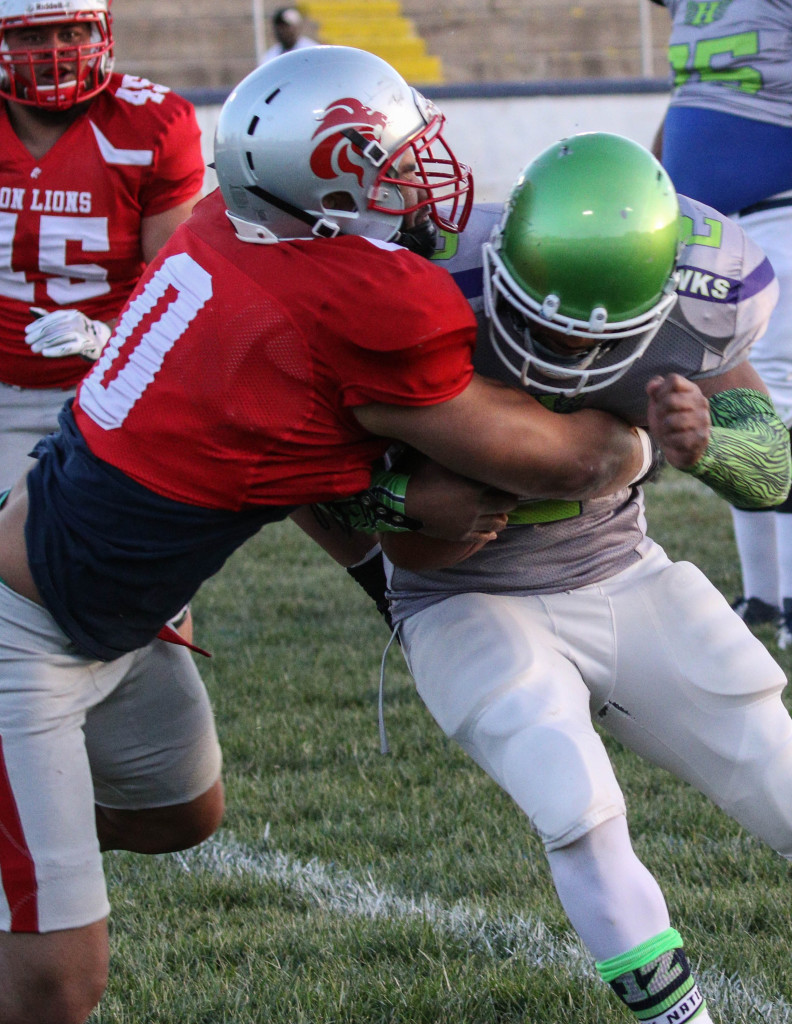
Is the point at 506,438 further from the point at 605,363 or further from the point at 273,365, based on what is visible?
the point at 273,365

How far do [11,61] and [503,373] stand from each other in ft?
5.98

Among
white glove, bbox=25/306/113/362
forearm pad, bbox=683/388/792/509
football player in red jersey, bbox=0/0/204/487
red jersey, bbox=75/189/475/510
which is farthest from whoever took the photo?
football player in red jersey, bbox=0/0/204/487

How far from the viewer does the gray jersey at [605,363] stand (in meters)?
2.14

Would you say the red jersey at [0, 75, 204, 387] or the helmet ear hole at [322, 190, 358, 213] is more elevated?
the helmet ear hole at [322, 190, 358, 213]

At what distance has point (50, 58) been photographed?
335cm

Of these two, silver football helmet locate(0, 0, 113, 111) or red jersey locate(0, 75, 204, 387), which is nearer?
silver football helmet locate(0, 0, 113, 111)

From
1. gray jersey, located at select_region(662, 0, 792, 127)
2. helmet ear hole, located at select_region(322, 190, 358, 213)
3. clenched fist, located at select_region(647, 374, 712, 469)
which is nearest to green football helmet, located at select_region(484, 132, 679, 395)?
clenched fist, located at select_region(647, 374, 712, 469)

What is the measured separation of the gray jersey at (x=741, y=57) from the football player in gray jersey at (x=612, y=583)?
7.81 ft

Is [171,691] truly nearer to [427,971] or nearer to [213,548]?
[213,548]

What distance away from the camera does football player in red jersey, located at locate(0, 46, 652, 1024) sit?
75.9 inches

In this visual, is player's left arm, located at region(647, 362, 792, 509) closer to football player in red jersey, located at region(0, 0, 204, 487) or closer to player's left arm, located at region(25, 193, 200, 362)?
player's left arm, located at region(25, 193, 200, 362)

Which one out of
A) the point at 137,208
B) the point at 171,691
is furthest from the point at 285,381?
the point at 137,208

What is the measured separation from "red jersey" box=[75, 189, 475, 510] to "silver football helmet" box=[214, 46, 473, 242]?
71 millimetres

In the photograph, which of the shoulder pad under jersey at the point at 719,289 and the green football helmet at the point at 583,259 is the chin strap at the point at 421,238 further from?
the shoulder pad under jersey at the point at 719,289
